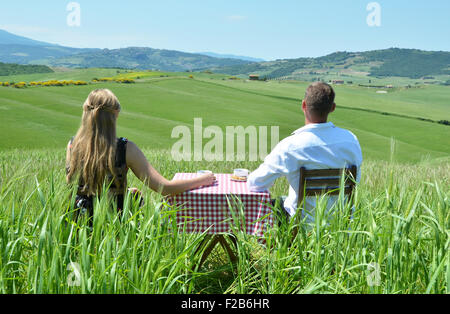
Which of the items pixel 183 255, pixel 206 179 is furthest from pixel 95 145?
pixel 183 255

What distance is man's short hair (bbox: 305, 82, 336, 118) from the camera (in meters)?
3.16

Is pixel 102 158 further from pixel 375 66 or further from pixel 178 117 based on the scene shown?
pixel 375 66

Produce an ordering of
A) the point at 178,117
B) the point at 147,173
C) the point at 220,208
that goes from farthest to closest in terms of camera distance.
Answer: the point at 178,117
the point at 147,173
the point at 220,208

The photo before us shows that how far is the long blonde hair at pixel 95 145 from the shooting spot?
3055 mm

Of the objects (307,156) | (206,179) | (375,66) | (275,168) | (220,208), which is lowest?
(220,208)

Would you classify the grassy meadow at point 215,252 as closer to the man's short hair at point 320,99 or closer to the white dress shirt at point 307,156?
the white dress shirt at point 307,156

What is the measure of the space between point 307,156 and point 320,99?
0.51 metres

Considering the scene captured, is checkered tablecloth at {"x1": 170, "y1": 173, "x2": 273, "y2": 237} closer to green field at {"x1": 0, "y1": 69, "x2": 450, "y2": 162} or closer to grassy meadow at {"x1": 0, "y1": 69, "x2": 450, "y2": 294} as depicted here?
grassy meadow at {"x1": 0, "y1": 69, "x2": 450, "y2": 294}

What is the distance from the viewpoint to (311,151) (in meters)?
3.09

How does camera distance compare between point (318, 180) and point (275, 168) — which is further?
point (275, 168)

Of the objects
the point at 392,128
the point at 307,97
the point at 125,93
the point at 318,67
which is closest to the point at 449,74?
the point at 318,67

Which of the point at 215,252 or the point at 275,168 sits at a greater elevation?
the point at 275,168

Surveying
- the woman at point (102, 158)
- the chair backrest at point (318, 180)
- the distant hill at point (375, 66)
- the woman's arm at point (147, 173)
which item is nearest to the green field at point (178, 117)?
the chair backrest at point (318, 180)

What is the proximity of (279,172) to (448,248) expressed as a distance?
129 centimetres
